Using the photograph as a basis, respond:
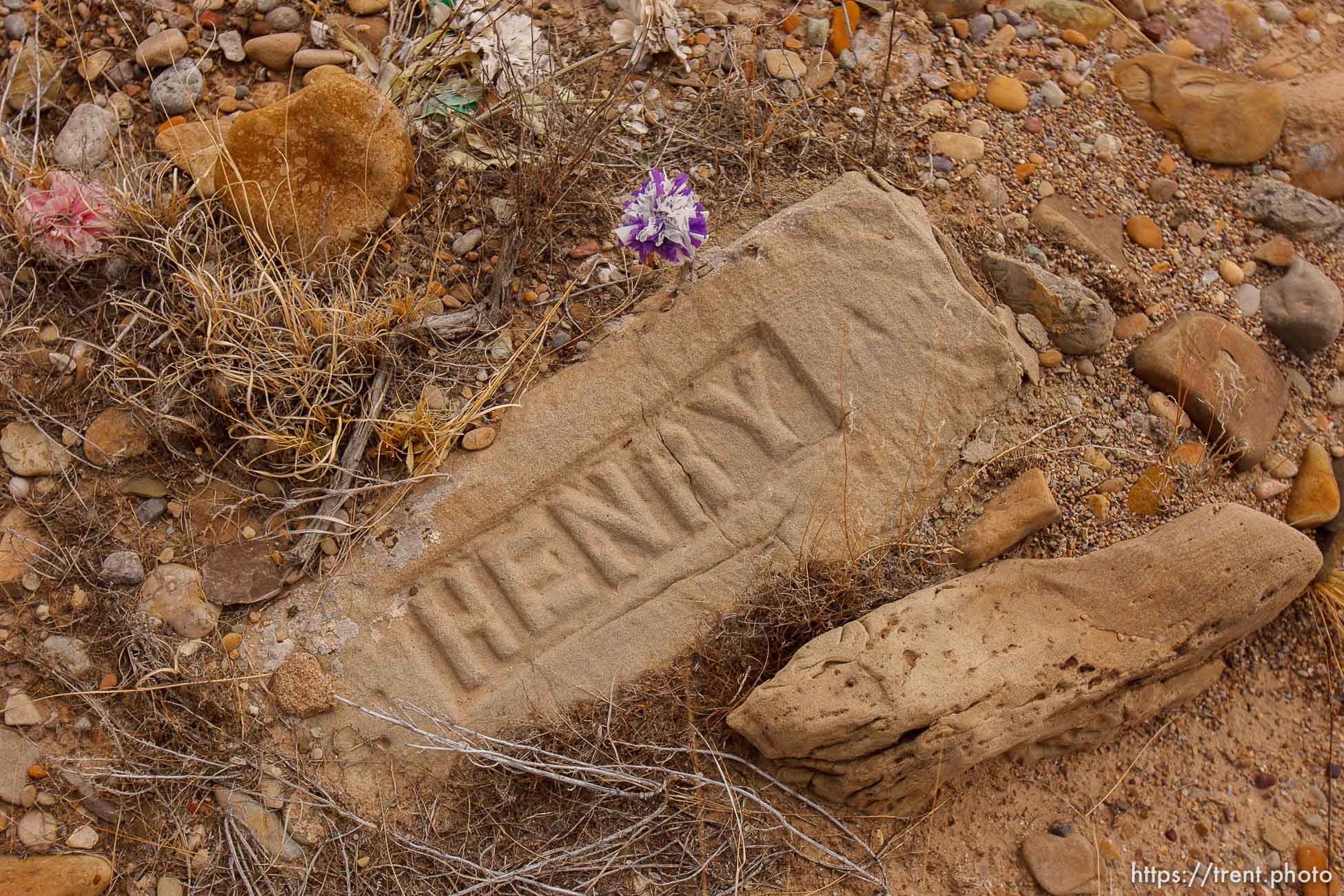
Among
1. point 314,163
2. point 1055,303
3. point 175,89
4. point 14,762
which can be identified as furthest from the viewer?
point 175,89

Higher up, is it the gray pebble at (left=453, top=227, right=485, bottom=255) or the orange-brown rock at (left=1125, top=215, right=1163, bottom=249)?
the gray pebble at (left=453, top=227, right=485, bottom=255)

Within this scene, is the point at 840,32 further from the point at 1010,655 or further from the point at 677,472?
the point at 1010,655

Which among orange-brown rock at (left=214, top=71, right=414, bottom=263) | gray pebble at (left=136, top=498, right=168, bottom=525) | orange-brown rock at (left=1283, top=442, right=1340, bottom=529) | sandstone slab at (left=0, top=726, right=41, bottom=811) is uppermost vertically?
orange-brown rock at (left=214, top=71, right=414, bottom=263)

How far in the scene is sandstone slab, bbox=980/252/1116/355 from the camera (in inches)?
98.4

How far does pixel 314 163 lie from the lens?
239cm

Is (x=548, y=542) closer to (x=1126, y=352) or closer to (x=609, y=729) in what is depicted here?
(x=609, y=729)

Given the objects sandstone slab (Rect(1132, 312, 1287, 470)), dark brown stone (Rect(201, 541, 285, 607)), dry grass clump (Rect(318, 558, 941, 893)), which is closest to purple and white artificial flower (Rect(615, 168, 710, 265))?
dry grass clump (Rect(318, 558, 941, 893))

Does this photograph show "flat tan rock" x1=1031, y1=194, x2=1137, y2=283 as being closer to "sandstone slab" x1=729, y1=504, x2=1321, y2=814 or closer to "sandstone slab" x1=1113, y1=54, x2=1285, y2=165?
"sandstone slab" x1=1113, y1=54, x2=1285, y2=165

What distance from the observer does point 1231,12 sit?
3.16m

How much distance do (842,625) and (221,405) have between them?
4.63 ft

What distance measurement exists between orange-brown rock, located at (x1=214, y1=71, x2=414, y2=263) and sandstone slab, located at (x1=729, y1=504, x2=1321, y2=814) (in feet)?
4.56

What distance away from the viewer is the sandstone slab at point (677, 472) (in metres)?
2.27

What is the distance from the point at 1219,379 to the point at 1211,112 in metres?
0.81

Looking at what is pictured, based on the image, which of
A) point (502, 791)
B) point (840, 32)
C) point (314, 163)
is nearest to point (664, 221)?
point (314, 163)
